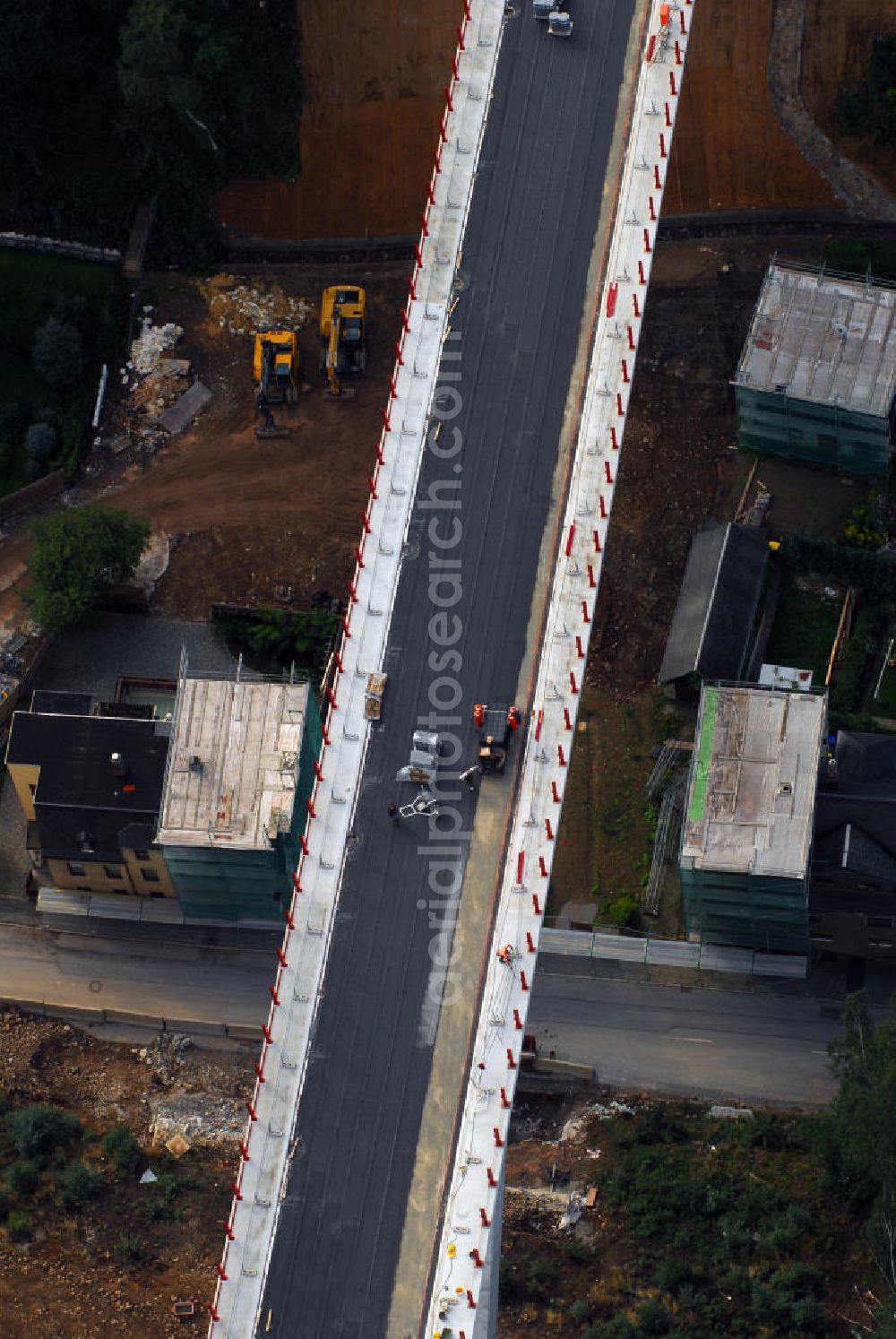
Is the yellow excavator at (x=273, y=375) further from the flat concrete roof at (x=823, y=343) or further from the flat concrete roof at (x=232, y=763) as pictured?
the flat concrete roof at (x=823, y=343)

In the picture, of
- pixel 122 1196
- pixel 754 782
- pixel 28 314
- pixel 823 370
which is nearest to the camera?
pixel 122 1196

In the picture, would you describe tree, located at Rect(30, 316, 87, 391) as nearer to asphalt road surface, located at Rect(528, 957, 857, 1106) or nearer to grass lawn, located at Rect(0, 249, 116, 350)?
grass lawn, located at Rect(0, 249, 116, 350)

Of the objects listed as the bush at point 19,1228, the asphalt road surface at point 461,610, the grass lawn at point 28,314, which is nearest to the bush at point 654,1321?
the asphalt road surface at point 461,610

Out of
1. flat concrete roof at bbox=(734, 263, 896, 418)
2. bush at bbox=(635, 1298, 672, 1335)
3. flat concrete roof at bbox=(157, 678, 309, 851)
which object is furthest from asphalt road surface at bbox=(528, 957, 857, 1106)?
flat concrete roof at bbox=(734, 263, 896, 418)

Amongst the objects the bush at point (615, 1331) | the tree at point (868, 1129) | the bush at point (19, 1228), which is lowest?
the bush at point (19, 1228)

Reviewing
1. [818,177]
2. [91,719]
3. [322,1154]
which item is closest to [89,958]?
[91,719]

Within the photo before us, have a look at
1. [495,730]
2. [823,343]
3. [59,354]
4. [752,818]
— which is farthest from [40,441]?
[752,818]

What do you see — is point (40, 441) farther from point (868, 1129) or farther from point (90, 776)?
point (868, 1129)

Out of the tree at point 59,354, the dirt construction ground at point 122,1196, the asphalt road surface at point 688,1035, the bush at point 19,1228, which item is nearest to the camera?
the dirt construction ground at point 122,1196
